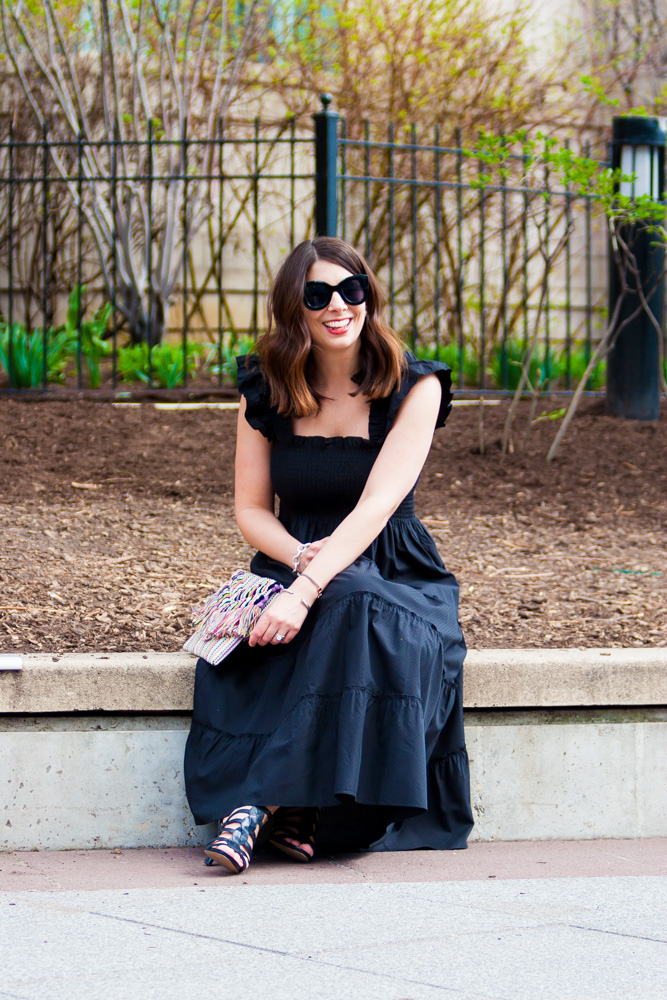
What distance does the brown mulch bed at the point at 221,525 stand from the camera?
3.50m

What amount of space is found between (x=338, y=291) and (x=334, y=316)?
67 millimetres

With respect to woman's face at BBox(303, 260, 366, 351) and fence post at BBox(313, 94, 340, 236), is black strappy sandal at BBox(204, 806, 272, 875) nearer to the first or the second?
woman's face at BBox(303, 260, 366, 351)

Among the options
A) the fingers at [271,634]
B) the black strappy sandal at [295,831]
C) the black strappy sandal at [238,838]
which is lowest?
the black strappy sandal at [295,831]

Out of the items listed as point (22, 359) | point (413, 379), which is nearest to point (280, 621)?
point (413, 379)

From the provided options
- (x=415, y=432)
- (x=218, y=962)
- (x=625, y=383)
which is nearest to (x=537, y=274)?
(x=625, y=383)

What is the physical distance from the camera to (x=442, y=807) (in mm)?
2965

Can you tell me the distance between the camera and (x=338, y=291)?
3062mm

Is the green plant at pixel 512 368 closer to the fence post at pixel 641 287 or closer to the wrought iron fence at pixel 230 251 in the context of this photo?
the wrought iron fence at pixel 230 251

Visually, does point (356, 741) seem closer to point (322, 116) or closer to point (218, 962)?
point (218, 962)

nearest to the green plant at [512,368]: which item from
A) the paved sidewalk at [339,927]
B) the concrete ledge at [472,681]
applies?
the concrete ledge at [472,681]

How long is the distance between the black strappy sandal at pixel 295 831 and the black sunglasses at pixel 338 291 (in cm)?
130

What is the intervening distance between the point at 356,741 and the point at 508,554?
1.93m

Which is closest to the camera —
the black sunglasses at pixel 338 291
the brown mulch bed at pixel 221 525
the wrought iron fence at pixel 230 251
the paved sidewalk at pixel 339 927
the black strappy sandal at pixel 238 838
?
the paved sidewalk at pixel 339 927

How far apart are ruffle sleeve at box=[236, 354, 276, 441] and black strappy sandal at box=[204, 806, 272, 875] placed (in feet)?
3.44
